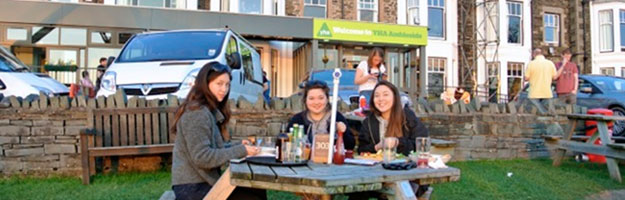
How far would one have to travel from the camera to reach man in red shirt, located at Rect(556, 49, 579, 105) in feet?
31.3

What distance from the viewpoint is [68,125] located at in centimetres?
585

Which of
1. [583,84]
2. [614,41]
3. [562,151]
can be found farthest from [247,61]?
[614,41]

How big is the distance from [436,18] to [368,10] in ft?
12.4

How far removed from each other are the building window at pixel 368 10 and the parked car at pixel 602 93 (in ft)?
29.9

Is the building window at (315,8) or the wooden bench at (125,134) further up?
the building window at (315,8)

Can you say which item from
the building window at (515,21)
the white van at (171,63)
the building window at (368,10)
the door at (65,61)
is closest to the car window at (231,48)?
the white van at (171,63)

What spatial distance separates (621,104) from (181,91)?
34.8 ft

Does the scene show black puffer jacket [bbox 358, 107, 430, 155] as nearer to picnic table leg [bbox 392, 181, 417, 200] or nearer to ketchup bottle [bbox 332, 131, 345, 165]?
ketchup bottle [bbox 332, 131, 345, 165]

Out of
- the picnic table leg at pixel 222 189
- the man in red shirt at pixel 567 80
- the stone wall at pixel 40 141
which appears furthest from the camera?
the man in red shirt at pixel 567 80

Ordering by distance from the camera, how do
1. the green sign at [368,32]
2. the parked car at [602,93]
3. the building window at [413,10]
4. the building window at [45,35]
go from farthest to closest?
the building window at [413,10] < the green sign at [368,32] < the building window at [45,35] < the parked car at [602,93]

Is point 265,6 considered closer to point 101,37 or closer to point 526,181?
point 101,37

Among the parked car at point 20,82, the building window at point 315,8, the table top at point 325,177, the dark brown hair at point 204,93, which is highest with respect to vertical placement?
the building window at point 315,8

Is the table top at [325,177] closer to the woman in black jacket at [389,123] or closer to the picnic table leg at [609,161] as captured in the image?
the woman in black jacket at [389,123]

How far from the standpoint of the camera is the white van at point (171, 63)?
666cm
